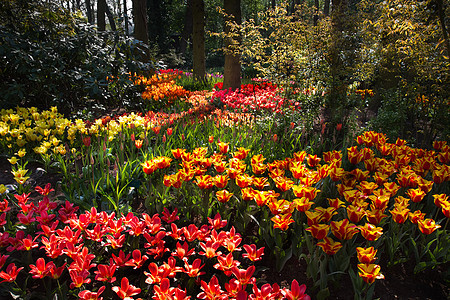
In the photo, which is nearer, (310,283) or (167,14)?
(310,283)

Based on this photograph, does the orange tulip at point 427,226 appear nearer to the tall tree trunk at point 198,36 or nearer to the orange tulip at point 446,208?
the orange tulip at point 446,208

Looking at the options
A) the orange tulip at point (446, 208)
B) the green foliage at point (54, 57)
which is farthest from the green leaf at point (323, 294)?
the green foliage at point (54, 57)

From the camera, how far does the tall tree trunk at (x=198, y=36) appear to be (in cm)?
971

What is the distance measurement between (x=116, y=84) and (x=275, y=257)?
456 centimetres

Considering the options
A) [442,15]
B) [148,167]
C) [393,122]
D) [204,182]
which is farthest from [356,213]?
[393,122]

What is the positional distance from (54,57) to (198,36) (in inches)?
254

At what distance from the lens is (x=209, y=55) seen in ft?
79.9

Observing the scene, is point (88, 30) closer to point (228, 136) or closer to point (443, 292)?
point (228, 136)

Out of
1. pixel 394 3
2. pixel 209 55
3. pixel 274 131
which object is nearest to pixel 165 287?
pixel 274 131

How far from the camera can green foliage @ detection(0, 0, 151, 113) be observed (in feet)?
13.7

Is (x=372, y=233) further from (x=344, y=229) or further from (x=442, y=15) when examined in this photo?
(x=442, y=15)

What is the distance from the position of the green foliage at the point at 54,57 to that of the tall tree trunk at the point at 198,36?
5047 millimetres

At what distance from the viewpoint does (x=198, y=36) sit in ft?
32.5

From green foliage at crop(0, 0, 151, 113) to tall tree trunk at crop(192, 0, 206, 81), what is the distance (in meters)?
5.05
